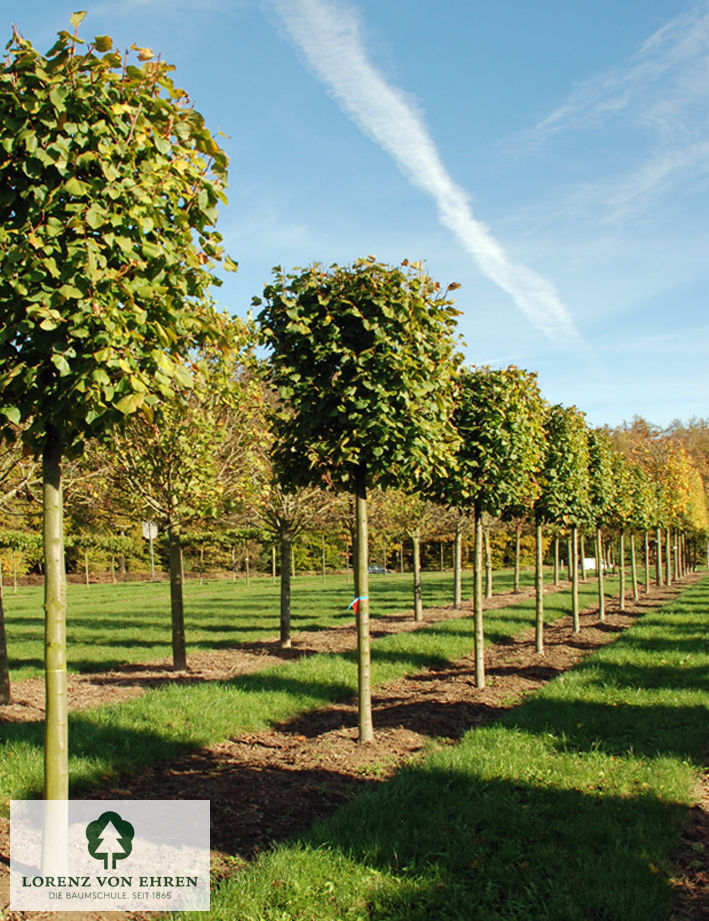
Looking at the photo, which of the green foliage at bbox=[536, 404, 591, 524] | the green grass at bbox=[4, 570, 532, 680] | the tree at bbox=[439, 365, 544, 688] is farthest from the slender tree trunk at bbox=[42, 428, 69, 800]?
the green foliage at bbox=[536, 404, 591, 524]

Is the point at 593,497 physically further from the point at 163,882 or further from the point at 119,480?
the point at 163,882

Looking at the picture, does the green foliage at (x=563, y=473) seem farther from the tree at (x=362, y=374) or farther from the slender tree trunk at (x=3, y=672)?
the slender tree trunk at (x=3, y=672)

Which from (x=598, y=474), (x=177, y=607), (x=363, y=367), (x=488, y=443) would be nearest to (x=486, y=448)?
(x=488, y=443)

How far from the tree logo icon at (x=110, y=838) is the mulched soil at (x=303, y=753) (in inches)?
23.7

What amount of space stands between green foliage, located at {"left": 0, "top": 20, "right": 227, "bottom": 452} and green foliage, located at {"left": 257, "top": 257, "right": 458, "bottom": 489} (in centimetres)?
315

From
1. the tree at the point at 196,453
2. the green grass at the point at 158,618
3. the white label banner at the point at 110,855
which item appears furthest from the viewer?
the green grass at the point at 158,618

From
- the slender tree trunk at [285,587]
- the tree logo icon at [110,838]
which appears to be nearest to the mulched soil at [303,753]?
the tree logo icon at [110,838]

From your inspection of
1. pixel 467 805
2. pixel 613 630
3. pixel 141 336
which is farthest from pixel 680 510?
pixel 141 336

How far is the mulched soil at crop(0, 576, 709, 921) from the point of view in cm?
→ 500

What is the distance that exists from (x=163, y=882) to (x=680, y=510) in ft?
120

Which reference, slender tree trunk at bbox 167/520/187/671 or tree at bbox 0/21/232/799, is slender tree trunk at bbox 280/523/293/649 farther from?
tree at bbox 0/21/232/799

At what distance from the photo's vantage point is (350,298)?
7.44 m

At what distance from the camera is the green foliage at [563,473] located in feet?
47.1

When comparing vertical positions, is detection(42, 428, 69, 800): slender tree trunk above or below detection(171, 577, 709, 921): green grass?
above
